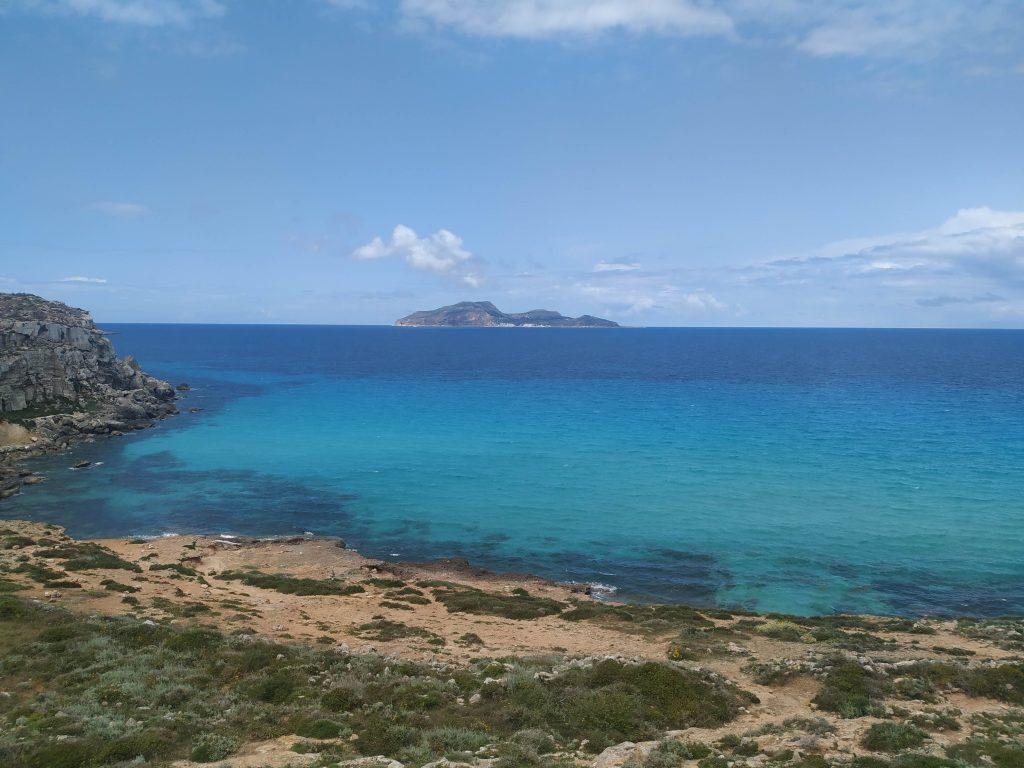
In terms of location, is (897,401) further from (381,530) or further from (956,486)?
(381,530)

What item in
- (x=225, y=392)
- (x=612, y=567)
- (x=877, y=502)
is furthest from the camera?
(x=225, y=392)

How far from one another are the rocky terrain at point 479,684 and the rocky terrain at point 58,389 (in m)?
48.3

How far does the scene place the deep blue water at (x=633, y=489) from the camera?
4247 cm

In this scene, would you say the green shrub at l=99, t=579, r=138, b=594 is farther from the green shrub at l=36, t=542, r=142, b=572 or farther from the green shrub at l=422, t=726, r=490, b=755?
Result: the green shrub at l=422, t=726, r=490, b=755

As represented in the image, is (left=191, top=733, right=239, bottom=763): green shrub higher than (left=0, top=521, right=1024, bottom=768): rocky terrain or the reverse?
higher

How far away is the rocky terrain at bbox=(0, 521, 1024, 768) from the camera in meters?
15.9

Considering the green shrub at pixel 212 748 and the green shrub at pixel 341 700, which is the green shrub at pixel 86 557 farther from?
the green shrub at pixel 212 748

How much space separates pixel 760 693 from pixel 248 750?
17.4m

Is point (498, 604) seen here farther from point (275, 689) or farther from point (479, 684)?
point (275, 689)

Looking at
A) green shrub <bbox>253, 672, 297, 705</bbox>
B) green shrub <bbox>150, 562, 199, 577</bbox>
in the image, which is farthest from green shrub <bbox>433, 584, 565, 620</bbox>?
green shrub <bbox>150, 562, 199, 577</bbox>

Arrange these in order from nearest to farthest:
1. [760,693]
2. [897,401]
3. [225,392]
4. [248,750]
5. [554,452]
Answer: [248,750]
[760,693]
[554,452]
[897,401]
[225,392]

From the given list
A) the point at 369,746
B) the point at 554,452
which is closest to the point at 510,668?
the point at 369,746

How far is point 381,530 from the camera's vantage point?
5166 centimetres

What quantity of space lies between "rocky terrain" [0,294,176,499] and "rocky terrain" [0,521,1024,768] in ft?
159
